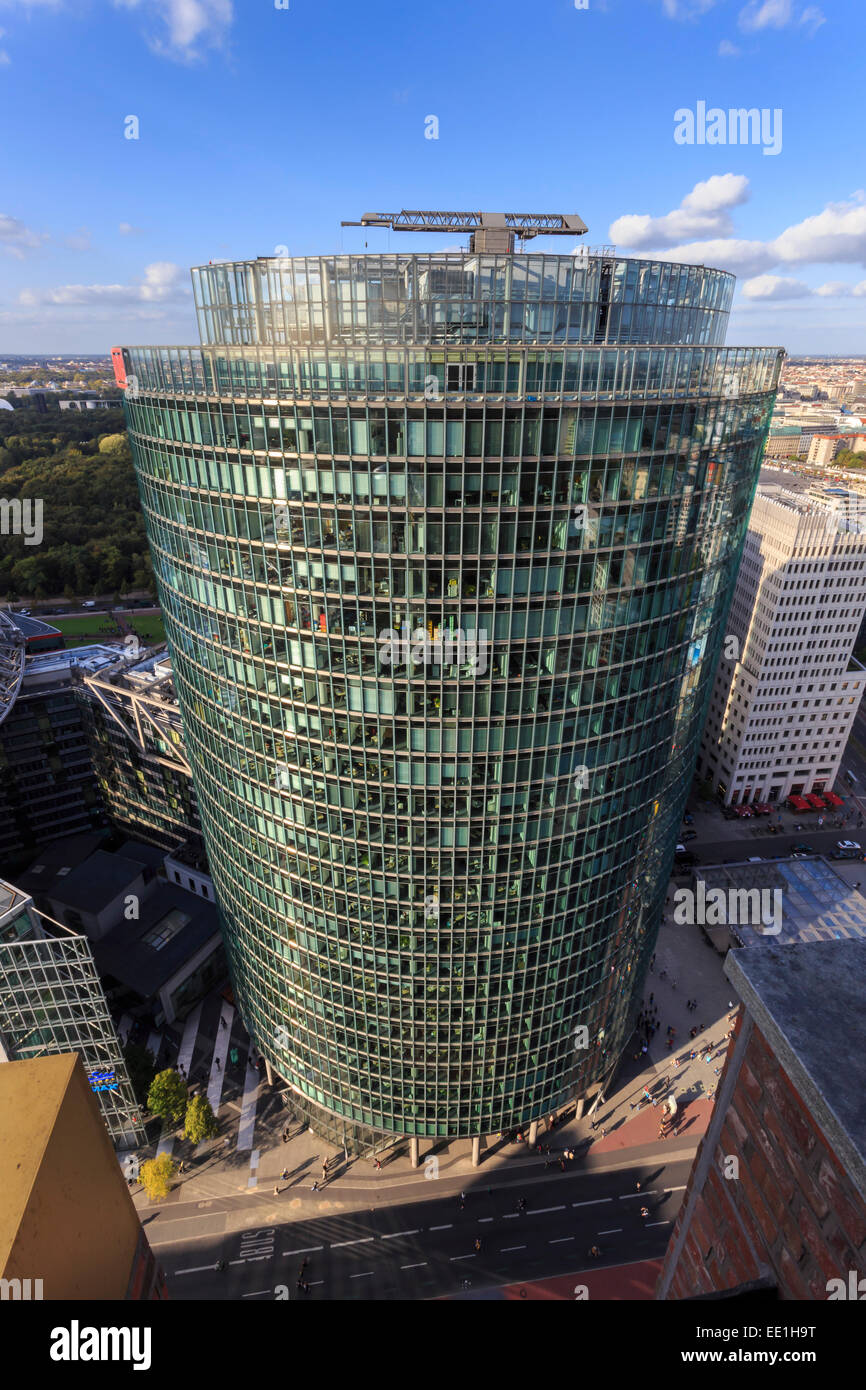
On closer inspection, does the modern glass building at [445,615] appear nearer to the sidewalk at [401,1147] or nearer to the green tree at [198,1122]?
the sidewalk at [401,1147]

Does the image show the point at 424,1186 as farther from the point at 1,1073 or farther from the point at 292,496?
the point at 292,496

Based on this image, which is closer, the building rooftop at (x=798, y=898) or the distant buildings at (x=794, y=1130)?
the distant buildings at (x=794, y=1130)

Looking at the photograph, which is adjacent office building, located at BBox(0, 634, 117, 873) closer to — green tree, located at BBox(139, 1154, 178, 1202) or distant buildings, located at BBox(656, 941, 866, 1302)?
green tree, located at BBox(139, 1154, 178, 1202)

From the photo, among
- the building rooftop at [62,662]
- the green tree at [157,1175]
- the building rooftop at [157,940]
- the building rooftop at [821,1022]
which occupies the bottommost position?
the green tree at [157,1175]

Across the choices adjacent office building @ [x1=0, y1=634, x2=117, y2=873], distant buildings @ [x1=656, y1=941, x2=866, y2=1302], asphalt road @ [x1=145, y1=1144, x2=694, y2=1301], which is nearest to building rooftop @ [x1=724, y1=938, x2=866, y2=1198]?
distant buildings @ [x1=656, y1=941, x2=866, y2=1302]

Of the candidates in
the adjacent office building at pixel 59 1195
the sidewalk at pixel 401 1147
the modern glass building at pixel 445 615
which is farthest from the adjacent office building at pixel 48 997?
the adjacent office building at pixel 59 1195
